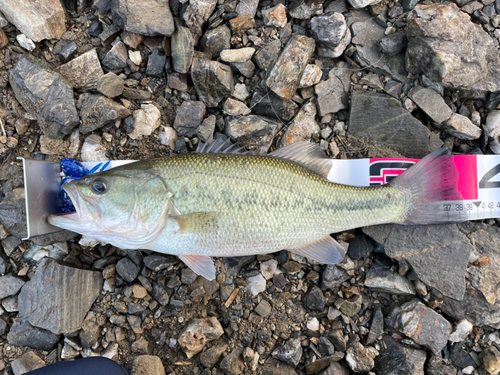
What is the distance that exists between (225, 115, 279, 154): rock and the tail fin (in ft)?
4.39

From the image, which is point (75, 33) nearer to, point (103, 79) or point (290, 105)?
point (103, 79)

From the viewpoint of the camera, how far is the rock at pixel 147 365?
2973mm

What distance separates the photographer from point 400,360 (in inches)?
125

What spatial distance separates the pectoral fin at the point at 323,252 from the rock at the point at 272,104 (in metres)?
1.44

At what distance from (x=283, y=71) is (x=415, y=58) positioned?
4.64ft

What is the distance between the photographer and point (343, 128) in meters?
3.54

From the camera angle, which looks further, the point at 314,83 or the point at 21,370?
the point at 314,83

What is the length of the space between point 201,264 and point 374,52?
2.93 metres

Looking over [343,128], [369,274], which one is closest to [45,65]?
[343,128]

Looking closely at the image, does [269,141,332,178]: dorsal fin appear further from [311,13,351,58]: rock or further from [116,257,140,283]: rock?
[116,257,140,283]: rock

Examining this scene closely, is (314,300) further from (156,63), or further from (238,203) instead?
(156,63)

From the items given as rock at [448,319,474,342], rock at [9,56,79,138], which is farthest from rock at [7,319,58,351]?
rock at [448,319,474,342]

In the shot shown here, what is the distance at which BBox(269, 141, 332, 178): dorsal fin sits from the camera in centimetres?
312

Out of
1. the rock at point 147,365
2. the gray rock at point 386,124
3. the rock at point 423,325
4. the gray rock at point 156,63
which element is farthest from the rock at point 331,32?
the rock at point 147,365
